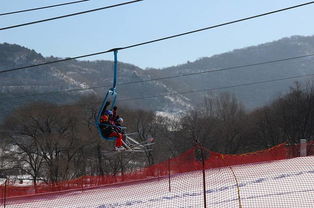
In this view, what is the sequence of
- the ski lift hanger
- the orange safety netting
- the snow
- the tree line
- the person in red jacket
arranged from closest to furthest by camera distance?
1. the ski lift hanger
2. the person in red jacket
3. the snow
4. the orange safety netting
5. the tree line

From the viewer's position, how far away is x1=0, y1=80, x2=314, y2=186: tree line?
61.1 metres

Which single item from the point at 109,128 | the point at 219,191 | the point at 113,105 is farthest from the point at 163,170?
the point at 113,105

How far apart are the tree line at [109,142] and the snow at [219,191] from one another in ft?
62.5

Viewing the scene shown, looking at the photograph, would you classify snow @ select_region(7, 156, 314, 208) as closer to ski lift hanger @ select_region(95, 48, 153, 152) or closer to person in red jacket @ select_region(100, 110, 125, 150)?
ski lift hanger @ select_region(95, 48, 153, 152)

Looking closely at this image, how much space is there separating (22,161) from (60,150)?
14.3 feet

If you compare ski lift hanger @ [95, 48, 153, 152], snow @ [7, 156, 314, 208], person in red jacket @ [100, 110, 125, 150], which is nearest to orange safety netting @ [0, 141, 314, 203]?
snow @ [7, 156, 314, 208]

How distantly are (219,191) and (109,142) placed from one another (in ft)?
132

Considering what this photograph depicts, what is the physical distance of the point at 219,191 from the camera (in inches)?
1017

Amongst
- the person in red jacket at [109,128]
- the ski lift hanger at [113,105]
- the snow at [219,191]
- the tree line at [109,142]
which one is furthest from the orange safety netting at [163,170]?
the tree line at [109,142]

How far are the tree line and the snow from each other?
62.5ft

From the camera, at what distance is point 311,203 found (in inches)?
769

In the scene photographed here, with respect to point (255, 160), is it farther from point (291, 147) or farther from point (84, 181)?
point (84, 181)

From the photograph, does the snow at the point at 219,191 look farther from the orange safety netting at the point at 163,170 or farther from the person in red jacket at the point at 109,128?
the person in red jacket at the point at 109,128

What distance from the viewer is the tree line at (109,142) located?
2405 inches
